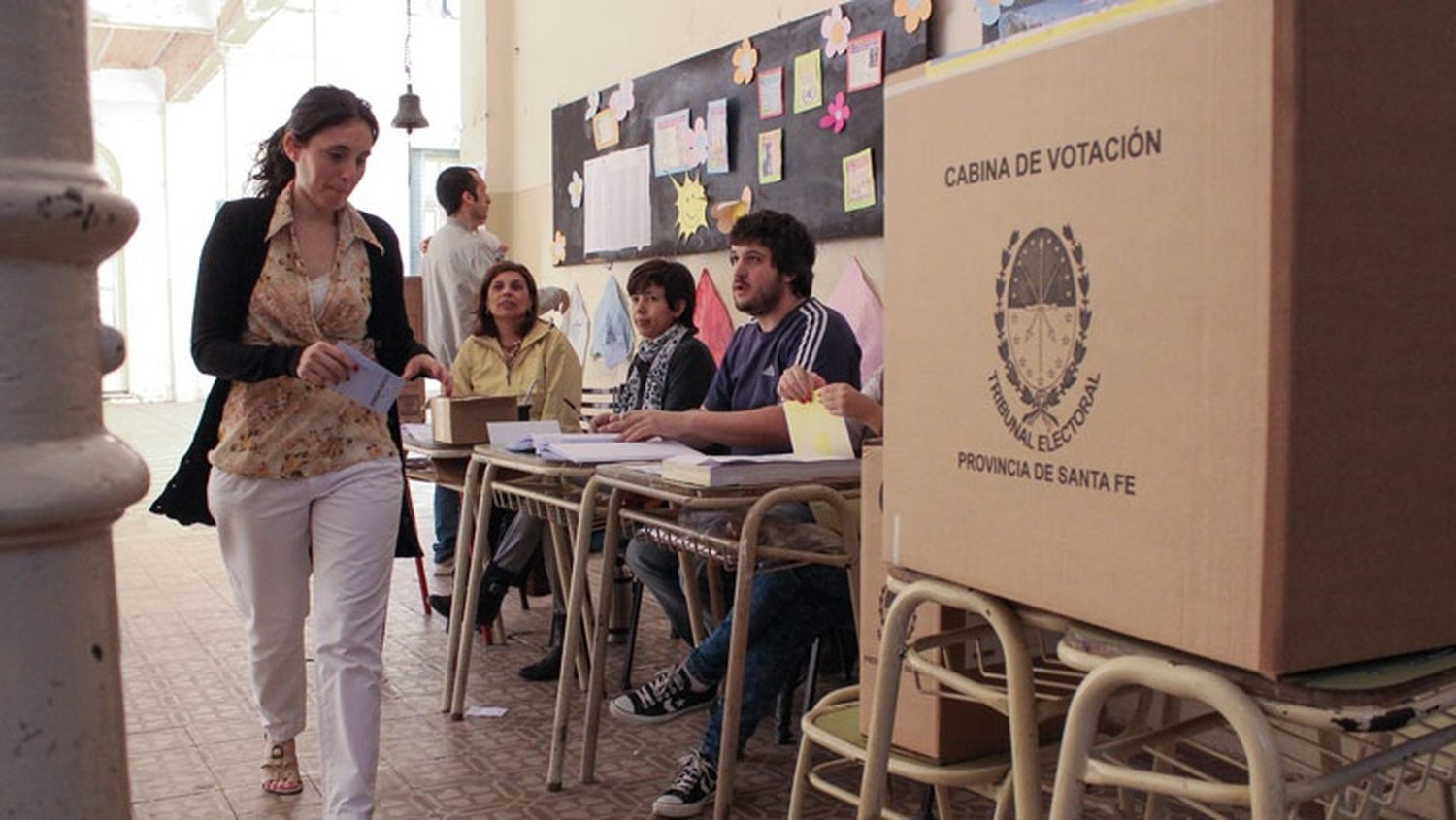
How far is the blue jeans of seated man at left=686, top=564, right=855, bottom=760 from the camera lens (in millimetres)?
2418

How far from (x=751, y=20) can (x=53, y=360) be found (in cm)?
377

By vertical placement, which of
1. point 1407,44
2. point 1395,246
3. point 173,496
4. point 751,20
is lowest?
point 173,496

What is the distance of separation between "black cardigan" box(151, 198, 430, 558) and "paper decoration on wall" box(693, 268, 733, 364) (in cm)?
180

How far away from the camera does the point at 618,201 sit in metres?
4.94

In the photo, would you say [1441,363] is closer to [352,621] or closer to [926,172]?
[926,172]

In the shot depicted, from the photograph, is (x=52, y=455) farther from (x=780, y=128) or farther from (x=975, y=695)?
(x=780, y=128)

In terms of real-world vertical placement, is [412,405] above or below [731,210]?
below

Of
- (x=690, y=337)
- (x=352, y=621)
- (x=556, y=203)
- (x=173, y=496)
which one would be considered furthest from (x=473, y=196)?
(x=352, y=621)

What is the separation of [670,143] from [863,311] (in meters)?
1.35

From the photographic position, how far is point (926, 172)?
1182 mm

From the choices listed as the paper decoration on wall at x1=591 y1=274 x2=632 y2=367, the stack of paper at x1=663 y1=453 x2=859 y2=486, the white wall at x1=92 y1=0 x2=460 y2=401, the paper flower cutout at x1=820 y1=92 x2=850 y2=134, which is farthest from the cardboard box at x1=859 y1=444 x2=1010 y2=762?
Result: the white wall at x1=92 y1=0 x2=460 y2=401

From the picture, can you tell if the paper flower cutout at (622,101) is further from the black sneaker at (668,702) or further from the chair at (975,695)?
the chair at (975,695)

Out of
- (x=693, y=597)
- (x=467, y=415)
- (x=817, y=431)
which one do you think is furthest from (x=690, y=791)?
(x=467, y=415)

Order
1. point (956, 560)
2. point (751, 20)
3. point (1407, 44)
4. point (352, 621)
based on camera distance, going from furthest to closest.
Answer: point (751, 20), point (352, 621), point (956, 560), point (1407, 44)
